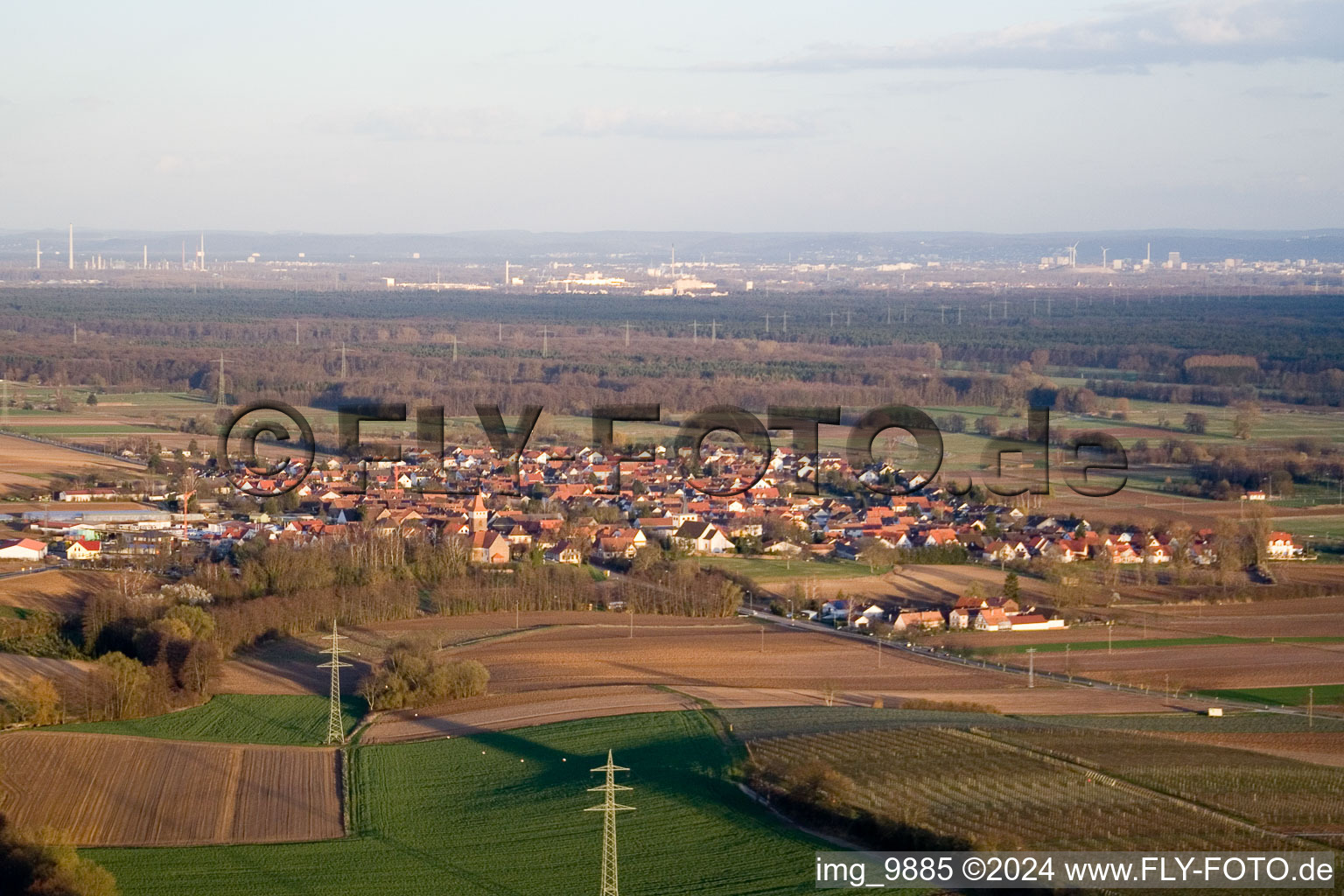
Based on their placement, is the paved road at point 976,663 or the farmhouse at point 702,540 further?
the farmhouse at point 702,540

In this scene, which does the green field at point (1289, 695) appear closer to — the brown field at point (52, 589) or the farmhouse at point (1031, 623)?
the farmhouse at point (1031, 623)

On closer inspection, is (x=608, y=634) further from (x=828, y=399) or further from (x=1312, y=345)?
(x=1312, y=345)

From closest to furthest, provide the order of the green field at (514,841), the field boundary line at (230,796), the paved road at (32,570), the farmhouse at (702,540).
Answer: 1. the green field at (514,841)
2. the field boundary line at (230,796)
3. the paved road at (32,570)
4. the farmhouse at (702,540)

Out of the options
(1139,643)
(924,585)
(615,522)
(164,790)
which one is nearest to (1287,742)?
(1139,643)

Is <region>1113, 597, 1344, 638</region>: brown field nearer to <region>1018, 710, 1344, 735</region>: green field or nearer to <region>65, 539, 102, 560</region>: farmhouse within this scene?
<region>1018, 710, 1344, 735</region>: green field

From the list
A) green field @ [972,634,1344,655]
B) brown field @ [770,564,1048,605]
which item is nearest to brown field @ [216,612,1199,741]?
green field @ [972,634,1344,655]

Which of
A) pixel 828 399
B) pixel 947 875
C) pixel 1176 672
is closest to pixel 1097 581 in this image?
pixel 1176 672

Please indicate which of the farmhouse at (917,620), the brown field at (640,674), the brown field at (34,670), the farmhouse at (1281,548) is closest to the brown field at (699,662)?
the brown field at (640,674)

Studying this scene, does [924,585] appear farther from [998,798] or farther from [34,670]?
[34,670]
